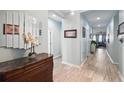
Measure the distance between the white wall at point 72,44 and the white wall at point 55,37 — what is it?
1.25m

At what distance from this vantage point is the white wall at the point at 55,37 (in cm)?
623

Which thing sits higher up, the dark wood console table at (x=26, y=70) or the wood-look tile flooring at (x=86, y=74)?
the dark wood console table at (x=26, y=70)

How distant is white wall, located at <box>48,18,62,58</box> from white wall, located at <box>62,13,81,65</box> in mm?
1250

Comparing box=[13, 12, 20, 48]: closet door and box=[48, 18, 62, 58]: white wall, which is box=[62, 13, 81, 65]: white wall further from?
box=[13, 12, 20, 48]: closet door

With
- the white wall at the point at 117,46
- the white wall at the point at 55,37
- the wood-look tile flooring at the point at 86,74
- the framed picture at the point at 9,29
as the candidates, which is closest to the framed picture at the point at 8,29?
the framed picture at the point at 9,29

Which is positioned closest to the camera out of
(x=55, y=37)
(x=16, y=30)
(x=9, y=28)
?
(x=9, y=28)

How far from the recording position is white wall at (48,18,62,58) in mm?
6227

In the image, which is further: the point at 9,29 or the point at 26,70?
the point at 9,29

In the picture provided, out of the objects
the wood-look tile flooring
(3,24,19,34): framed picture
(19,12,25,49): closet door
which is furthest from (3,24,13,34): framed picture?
the wood-look tile flooring

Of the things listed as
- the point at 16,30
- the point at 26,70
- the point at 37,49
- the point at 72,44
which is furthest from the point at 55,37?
the point at 26,70

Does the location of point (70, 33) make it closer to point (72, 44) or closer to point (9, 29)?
point (72, 44)

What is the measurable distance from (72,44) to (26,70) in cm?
330

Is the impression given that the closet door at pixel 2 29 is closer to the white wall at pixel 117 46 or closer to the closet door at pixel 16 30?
the closet door at pixel 16 30

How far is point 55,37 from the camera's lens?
6645mm
